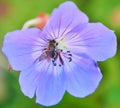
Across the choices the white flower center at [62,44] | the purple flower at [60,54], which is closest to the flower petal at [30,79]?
the purple flower at [60,54]

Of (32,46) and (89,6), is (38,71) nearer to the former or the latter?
(32,46)

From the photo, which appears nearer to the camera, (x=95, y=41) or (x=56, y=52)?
(x=95, y=41)

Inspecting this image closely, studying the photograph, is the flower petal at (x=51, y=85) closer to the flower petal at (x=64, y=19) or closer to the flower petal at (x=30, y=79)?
the flower petal at (x=30, y=79)

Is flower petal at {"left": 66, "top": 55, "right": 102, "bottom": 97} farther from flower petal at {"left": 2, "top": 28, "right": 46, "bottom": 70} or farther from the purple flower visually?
flower petal at {"left": 2, "top": 28, "right": 46, "bottom": 70}

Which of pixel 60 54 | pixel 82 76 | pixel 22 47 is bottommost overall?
pixel 82 76

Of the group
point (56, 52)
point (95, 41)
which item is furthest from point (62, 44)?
point (95, 41)

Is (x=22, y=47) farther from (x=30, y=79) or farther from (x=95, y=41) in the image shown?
(x=95, y=41)
